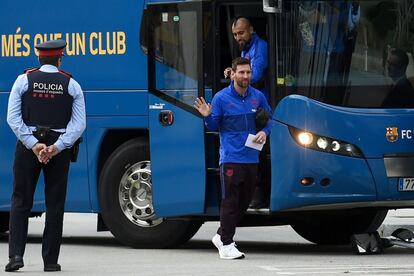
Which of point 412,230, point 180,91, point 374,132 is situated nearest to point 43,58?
point 180,91

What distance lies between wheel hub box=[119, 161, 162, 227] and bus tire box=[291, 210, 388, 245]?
165 centimetres

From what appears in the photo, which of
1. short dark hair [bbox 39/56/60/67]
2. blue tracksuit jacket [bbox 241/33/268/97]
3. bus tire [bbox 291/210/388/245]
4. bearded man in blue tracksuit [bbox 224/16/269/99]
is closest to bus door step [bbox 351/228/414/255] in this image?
bus tire [bbox 291/210/388/245]

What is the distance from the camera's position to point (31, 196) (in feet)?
35.1

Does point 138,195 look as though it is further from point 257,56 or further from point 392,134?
point 392,134

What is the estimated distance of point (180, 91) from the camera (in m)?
12.7

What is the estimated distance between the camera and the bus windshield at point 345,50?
12055 millimetres

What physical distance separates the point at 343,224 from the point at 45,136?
4252 millimetres

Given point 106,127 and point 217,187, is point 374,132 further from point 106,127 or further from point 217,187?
point 106,127

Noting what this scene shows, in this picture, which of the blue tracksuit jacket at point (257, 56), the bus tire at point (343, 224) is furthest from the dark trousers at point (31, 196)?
the bus tire at point (343, 224)

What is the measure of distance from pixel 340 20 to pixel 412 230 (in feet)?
7.42

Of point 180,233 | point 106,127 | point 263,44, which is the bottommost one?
point 180,233

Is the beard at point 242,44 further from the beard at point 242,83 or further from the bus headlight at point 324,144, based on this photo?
the bus headlight at point 324,144

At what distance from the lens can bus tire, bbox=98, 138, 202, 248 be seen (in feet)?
42.8

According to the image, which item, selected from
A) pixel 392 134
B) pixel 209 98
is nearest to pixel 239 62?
pixel 209 98
